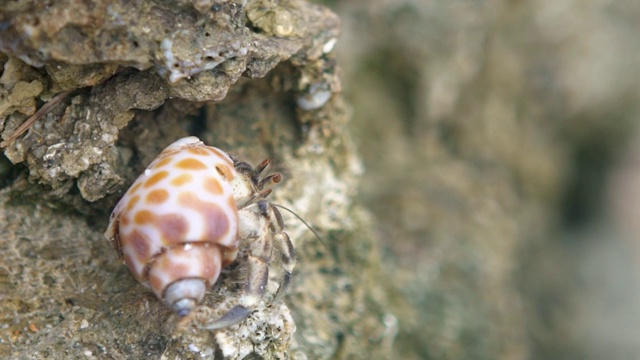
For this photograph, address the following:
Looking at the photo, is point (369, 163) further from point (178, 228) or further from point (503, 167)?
point (178, 228)

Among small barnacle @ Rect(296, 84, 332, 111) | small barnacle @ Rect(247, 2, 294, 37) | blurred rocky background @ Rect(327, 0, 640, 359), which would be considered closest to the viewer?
small barnacle @ Rect(247, 2, 294, 37)

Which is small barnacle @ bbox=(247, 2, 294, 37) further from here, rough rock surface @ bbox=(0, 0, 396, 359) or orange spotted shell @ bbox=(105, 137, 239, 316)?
orange spotted shell @ bbox=(105, 137, 239, 316)

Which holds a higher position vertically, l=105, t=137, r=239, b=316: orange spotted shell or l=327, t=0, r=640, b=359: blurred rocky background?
l=105, t=137, r=239, b=316: orange spotted shell

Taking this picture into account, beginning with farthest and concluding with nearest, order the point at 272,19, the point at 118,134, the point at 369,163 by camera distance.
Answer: the point at 369,163 → the point at 272,19 → the point at 118,134

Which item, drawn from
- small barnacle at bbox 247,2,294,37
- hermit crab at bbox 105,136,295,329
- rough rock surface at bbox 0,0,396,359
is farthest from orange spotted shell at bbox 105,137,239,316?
small barnacle at bbox 247,2,294,37

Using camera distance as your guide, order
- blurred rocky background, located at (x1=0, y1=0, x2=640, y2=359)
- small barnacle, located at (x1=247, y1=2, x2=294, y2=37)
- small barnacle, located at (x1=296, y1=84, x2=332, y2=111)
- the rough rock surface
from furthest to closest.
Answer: small barnacle, located at (x1=296, y1=84, x2=332, y2=111)
small barnacle, located at (x1=247, y1=2, x2=294, y2=37)
blurred rocky background, located at (x1=0, y1=0, x2=640, y2=359)
the rough rock surface

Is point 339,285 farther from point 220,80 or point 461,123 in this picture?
point 461,123

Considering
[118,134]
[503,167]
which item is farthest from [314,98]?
[503,167]
